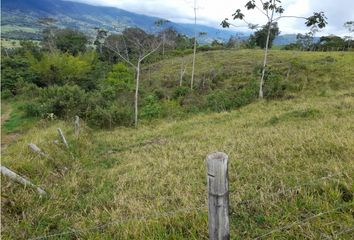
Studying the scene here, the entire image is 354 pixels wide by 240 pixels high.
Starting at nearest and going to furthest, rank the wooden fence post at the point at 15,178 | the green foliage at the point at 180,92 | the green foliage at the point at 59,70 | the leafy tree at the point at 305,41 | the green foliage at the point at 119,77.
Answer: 1. the wooden fence post at the point at 15,178
2. the green foliage at the point at 180,92
3. the green foliage at the point at 119,77
4. the green foliage at the point at 59,70
5. the leafy tree at the point at 305,41

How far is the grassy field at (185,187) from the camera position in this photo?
150 inches

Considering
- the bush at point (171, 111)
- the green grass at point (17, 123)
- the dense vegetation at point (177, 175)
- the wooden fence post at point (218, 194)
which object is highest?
the wooden fence post at point (218, 194)

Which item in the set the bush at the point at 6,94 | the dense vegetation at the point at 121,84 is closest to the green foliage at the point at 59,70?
the dense vegetation at the point at 121,84

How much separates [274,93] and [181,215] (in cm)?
1683

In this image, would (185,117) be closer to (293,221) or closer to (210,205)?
(293,221)

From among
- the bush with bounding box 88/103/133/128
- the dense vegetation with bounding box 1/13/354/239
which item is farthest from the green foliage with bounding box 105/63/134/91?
the bush with bounding box 88/103/133/128

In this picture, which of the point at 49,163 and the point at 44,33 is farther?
the point at 44,33

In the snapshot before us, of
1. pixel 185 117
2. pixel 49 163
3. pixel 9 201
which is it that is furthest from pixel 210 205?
pixel 185 117

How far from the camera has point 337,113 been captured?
11156 millimetres

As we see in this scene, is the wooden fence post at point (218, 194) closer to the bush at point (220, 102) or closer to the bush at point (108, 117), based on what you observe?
the bush at point (108, 117)

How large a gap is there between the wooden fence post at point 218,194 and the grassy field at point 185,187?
3.46 feet

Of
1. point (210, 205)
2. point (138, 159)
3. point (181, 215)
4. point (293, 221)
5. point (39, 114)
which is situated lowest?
point (39, 114)

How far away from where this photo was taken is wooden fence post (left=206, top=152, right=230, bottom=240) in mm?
2197

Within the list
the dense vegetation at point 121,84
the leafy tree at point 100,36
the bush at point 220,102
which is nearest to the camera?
the dense vegetation at point 121,84
